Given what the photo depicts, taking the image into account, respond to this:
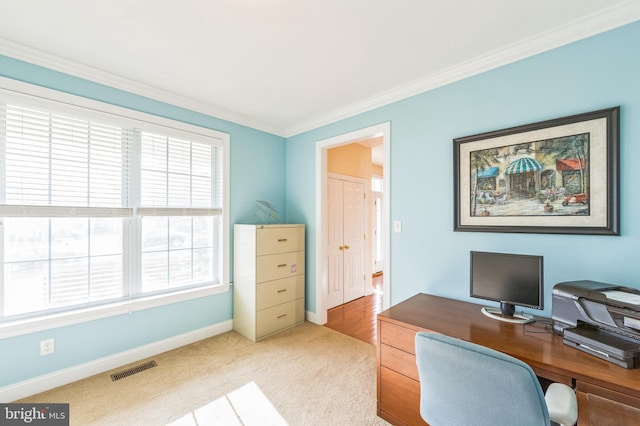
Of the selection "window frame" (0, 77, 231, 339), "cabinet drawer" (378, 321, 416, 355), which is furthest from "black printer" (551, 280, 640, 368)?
"window frame" (0, 77, 231, 339)

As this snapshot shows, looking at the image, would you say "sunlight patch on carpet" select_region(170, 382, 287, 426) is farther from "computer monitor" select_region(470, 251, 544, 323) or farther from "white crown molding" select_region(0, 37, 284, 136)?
"white crown molding" select_region(0, 37, 284, 136)

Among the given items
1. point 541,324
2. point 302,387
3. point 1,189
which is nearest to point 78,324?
point 1,189

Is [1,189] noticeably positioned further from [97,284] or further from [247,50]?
[247,50]

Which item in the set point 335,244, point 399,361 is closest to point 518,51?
point 399,361

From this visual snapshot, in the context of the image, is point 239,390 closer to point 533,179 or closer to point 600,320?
point 600,320

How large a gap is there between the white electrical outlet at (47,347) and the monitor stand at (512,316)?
332 cm

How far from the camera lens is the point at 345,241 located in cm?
411

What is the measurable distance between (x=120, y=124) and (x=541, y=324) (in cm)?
367

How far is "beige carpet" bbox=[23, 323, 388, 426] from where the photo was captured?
1804 millimetres

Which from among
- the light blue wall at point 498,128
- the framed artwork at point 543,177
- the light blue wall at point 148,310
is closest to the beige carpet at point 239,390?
the light blue wall at point 148,310

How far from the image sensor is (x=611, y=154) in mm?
1582

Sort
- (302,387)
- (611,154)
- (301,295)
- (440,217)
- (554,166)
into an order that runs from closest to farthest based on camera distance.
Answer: (611,154), (554,166), (302,387), (440,217), (301,295)

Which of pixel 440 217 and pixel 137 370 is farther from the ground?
pixel 440 217

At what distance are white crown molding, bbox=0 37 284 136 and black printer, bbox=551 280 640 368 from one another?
3.41 meters
